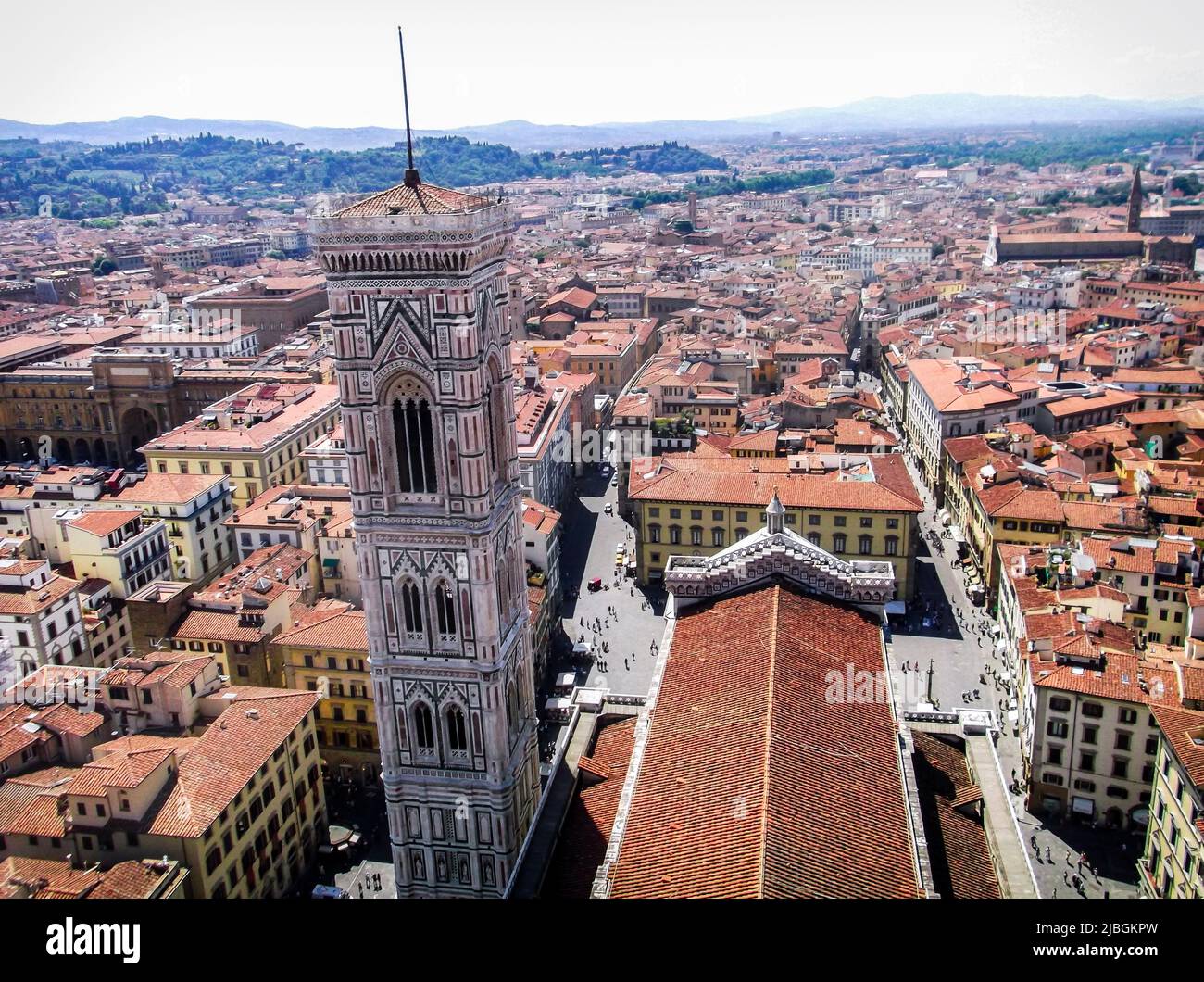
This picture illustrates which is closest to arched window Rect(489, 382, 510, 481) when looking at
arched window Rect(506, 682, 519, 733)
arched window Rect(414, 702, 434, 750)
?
arched window Rect(506, 682, 519, 733)

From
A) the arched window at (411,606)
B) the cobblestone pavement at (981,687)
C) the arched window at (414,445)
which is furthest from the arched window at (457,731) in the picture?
the cobblestone pavement at (981,687)

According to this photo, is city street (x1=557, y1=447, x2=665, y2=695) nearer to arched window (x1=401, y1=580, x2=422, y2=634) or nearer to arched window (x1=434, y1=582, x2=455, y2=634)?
arched window (x1=434, y1=582, x2=455, y2=634)

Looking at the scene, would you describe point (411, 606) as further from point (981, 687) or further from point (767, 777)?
point (981, 687)

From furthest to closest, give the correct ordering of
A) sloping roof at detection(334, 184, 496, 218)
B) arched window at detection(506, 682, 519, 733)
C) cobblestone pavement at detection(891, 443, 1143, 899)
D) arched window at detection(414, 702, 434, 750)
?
cobblestone pavement at detection(891, 443, 1143, 899) → arched window at detection(506, 682, 519, 733) → arched window at detection(414, 702, 434, 750) → sloping roof at detection(334, 184, 496, 218)

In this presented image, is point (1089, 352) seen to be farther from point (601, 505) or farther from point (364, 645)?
point (364, 645)

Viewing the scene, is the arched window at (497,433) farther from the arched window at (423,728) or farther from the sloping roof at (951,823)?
the sloping roof at (951,823)
